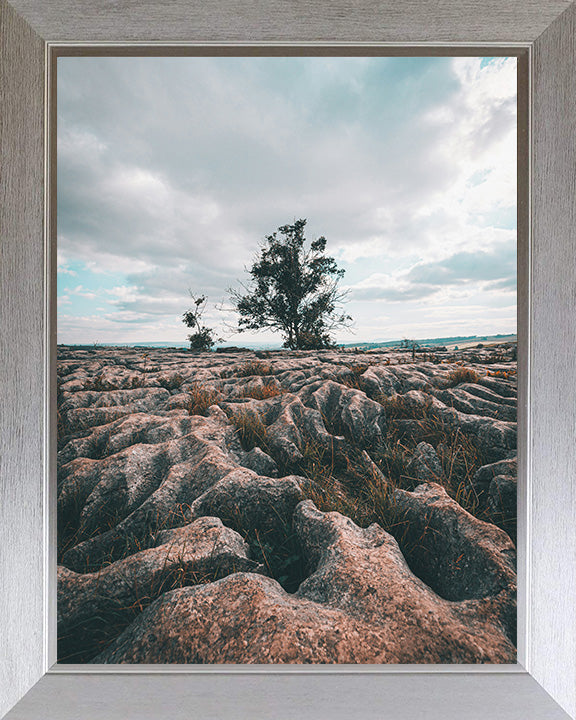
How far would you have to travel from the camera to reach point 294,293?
4.55 feet

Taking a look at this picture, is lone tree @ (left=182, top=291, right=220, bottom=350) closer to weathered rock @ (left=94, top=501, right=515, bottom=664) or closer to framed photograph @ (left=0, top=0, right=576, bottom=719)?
framed photograph @ (left=0, top=0, right=576, bottom=719)

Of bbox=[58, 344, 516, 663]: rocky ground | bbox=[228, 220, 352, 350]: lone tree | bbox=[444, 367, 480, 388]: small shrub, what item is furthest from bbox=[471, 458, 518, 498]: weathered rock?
bbox=[228, 220, 352, 350]: lone tree

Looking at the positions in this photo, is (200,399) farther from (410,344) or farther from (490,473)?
(490,473)

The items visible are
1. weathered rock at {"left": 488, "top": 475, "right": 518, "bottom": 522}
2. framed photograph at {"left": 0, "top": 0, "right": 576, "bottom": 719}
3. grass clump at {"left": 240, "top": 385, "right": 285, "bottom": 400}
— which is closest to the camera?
framed photograph at {"left": 0, "top": 0, "right": 576, "bottom": 719}

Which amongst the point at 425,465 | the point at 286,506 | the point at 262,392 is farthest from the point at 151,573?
the point at 425,465

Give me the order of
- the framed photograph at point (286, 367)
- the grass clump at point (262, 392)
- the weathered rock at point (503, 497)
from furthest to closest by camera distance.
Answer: the grass clump at point (262, 392) → the weathered rock at point (503, 497) → the framed photograph at point (286, 367)

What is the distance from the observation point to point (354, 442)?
1.37 metres

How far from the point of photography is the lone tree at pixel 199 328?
1.37 meters

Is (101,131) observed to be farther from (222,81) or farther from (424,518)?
(424,518)

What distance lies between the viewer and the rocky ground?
1162mm

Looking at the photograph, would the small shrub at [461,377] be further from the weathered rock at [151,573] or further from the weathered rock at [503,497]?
the weathered rock at [151,573]

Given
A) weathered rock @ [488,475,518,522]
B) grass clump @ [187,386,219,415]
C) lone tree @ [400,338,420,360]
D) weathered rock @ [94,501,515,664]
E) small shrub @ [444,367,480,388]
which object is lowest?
weathered rock @ [94,501,515,664]

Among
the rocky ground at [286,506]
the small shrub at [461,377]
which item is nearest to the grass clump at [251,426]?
the rocky ground at [286,506]

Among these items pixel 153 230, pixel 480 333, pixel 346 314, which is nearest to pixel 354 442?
pixel 346 314
